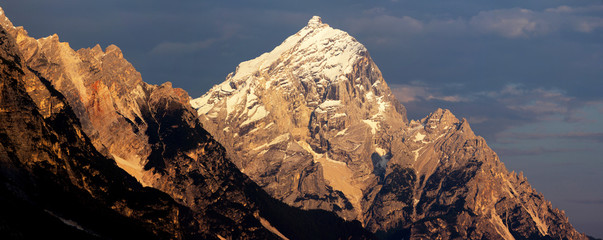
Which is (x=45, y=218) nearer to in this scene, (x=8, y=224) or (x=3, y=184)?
(x=3, y=184)

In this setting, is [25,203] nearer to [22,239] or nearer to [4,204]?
[4,204]

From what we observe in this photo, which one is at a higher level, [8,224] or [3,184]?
[3,184]

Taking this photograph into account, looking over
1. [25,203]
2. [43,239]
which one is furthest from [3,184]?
[43,239]

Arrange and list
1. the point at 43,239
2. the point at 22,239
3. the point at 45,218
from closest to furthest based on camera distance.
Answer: the point at 22,239
the point at 43,239
the point at 45,218

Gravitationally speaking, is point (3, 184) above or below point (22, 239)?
above

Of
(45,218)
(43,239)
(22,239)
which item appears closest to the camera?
(22,239)

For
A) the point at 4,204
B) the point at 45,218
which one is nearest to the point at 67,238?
the point at 45,218

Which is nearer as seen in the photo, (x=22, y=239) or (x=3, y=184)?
(x=22, y=239)

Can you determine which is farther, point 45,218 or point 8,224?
point 45,218
